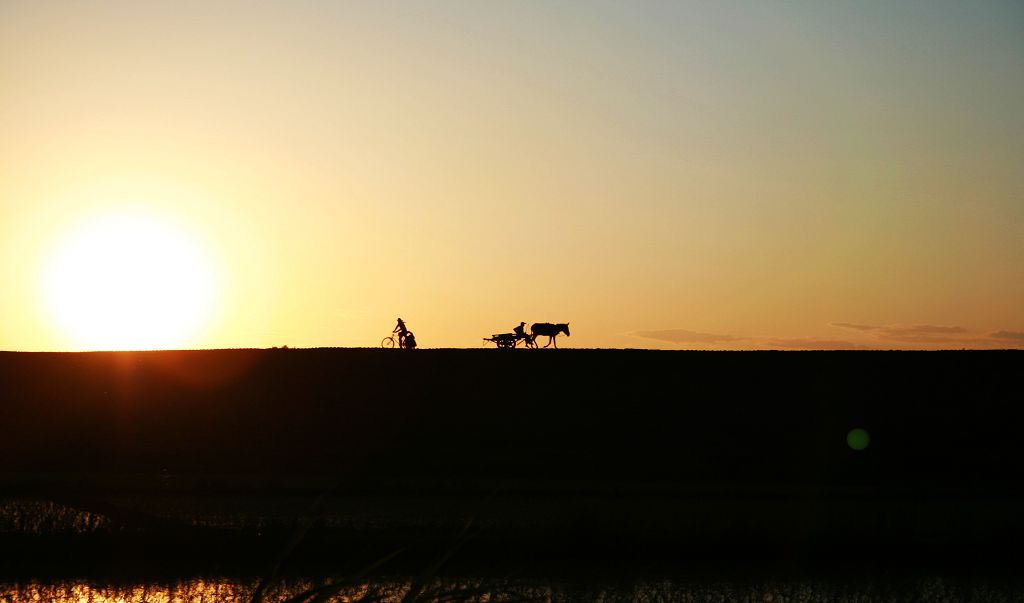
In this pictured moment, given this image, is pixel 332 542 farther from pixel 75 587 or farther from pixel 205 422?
pixel 205 422

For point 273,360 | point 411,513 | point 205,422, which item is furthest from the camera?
point 273,360

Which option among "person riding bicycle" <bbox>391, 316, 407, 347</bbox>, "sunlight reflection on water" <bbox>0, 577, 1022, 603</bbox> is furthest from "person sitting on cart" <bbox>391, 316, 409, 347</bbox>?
"sunlight reflection on water" <bbox>0, 577, 1022, 603</bbox>

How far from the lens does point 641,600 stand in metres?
10.8

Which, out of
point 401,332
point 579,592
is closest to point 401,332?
point 401,332

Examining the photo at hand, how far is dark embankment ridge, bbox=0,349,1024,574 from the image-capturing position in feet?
45.2

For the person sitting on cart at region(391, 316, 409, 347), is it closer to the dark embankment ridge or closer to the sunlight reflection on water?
the dark embankment ridge

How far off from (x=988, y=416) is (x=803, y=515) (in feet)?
56.6

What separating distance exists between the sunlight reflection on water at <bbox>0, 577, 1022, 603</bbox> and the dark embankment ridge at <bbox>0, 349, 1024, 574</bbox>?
3.67 feet

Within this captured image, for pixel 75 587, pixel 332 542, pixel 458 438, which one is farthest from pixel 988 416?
pixel 75 587

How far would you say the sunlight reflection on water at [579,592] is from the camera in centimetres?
1079

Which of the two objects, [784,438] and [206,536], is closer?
[206,536]

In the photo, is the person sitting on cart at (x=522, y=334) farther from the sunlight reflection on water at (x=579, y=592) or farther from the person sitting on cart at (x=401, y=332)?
the sunlight reflection on water at (x=579, y=592)

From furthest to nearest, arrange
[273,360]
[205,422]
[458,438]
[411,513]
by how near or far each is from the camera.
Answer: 1. [273,360]
2. [205,422]
3. [458,438]
4. [411,513]

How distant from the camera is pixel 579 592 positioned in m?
11.1
